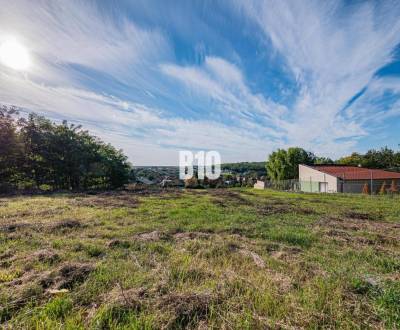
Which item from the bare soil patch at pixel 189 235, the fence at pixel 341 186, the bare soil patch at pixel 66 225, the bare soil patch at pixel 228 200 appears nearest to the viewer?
the bare soil patch at pixel 189 235

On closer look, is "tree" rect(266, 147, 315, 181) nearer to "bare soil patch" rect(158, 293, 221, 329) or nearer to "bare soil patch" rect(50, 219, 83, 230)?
"bare soil patch" rect(50, 219, 83, 230)

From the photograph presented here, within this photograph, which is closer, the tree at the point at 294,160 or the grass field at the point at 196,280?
the grass field at the point at 196,280

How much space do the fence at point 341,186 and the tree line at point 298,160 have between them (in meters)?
15.6

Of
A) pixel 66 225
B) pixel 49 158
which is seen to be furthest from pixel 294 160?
pixel 66 225

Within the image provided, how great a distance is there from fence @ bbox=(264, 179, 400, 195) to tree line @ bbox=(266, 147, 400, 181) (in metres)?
15.6

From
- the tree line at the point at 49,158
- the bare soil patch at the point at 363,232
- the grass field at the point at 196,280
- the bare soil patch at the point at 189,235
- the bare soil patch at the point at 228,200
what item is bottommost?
the bare soil patch at the point at 228,200

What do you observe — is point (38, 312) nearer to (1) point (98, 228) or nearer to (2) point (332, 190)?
(1) point (98, 228)

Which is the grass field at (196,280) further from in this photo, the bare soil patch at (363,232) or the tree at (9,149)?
the tree at (9,149)

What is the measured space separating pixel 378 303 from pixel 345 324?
0.49m

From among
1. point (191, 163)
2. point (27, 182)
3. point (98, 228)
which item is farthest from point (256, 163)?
point (98, 228)

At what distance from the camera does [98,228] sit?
13.9ft

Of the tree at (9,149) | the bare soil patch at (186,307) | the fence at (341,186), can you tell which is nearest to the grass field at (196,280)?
the bare soil patch at (186,307)

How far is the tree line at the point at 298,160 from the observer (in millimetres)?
34406

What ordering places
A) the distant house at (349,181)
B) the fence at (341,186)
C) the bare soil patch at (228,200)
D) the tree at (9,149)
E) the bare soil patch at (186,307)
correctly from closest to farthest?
the bare soil patch at (186,307)
the bare soil patch at (228,200)
the tree at (9,149)
the fence at (341,186)
the distant house at (349,181)
